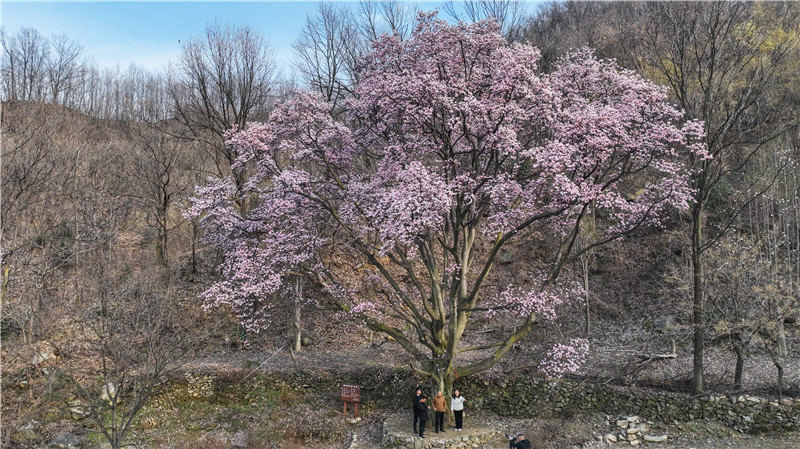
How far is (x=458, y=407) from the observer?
49.9 feet

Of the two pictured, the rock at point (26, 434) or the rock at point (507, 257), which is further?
the rock at point (507, 257)

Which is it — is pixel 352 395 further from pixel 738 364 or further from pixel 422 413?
pixel 738 364

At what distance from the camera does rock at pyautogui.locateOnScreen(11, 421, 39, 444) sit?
14959mm

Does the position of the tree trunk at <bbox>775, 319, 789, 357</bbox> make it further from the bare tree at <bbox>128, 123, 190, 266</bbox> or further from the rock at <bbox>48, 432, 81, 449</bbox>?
the bare tree at <bbox>128, 123, 190, 266</bbox>

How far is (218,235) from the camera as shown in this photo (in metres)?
17.6

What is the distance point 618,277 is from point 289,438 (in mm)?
18969

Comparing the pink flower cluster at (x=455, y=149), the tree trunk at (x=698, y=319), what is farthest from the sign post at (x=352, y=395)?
the tree trunk at (x=698, y=319)

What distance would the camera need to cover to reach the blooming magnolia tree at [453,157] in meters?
13.4

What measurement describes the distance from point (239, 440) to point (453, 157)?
37.8ft

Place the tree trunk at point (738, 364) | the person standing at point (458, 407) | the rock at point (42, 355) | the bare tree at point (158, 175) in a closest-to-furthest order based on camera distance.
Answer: the tree trunk at point (738, 364), the person standing at point (458, 407), the rock at point (42, 355), the bare tree at point (158, 175)

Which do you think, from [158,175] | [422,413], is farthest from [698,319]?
[158,175]

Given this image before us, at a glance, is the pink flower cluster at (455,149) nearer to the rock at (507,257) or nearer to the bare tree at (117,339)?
the bare tree at (117,339)

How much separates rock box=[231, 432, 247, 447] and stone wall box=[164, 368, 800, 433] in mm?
3670

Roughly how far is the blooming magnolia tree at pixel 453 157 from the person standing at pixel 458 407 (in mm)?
837
